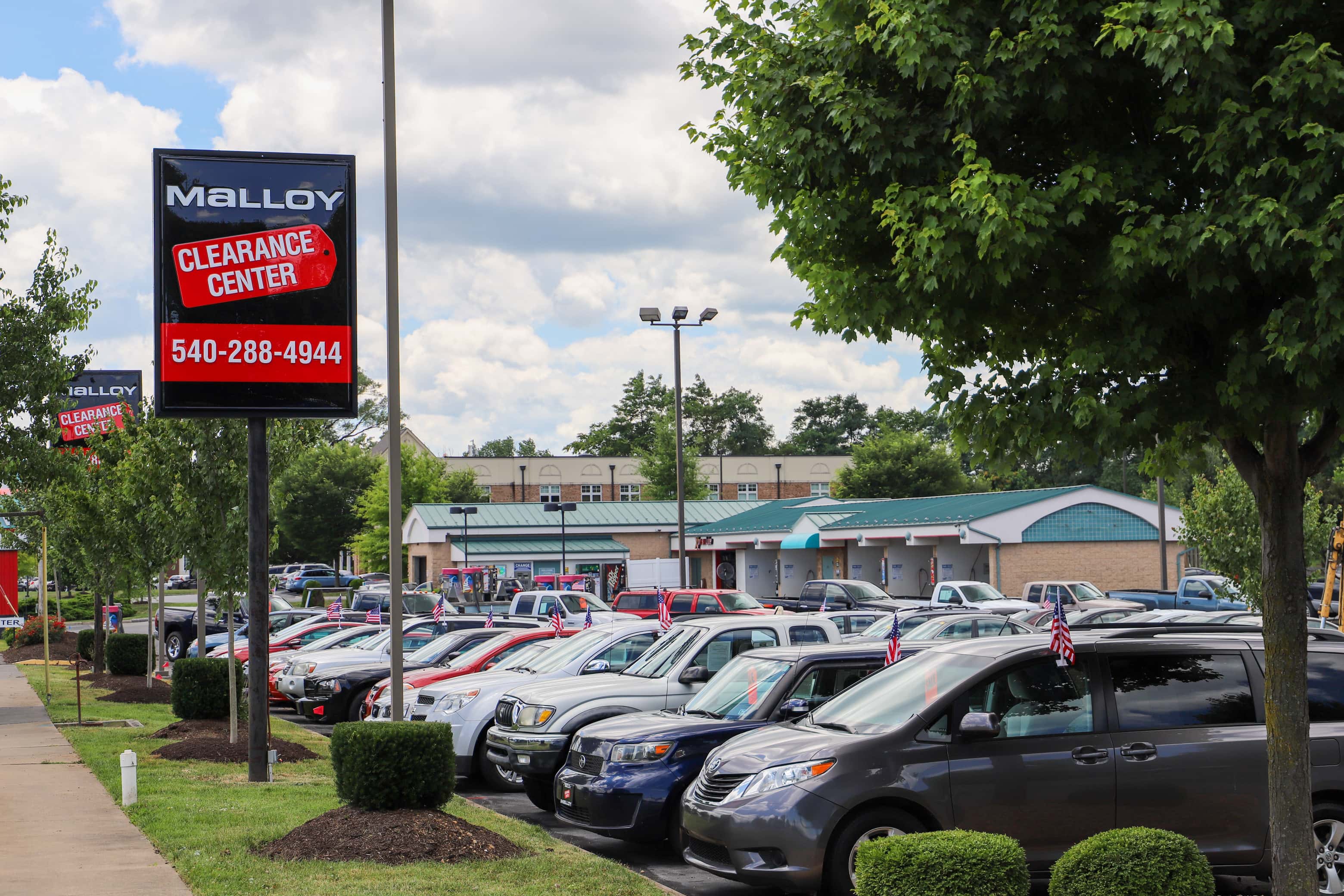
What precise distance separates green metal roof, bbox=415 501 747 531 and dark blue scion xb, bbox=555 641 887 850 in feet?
184

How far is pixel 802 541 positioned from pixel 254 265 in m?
47.5

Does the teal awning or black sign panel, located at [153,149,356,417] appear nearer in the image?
black sign panel, located at [153,149,356,417]

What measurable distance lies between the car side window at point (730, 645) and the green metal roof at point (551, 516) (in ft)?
178

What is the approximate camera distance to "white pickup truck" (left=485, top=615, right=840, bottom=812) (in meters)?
12.5

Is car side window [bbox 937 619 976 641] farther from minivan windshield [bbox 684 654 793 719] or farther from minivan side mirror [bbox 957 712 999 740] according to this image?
minivan side mirror [bbox 957 712 999 740]

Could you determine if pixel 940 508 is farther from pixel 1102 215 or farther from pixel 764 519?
pixel 1102 215

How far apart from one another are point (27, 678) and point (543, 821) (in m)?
23.1

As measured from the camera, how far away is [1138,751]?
8.51 m

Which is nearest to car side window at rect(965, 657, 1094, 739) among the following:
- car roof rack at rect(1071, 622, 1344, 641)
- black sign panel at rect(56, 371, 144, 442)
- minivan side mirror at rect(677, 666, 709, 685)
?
car roof rack at rect(1071, 622, 1344, 641)

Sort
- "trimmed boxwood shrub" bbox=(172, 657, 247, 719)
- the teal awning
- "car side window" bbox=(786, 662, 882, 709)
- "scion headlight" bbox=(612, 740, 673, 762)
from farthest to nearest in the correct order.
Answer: the teal awning → "trimmed boxwood shrub" bbox=(172, 657, 247, 719) → "car side window" bbox=(786, 662, 882, 709) → "scion headlight" bbox=(612, 740, 673, 762)

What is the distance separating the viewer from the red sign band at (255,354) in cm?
1402

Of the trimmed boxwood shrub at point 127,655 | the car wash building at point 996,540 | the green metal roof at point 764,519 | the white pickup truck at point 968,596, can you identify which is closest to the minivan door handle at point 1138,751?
the trimmed boxwood shrub at point 127,655

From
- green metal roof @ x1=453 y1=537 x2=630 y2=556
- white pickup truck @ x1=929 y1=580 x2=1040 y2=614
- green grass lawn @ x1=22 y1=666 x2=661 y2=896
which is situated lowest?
green grass lawn @ x1=22 y1=666 x2=661 y2=896

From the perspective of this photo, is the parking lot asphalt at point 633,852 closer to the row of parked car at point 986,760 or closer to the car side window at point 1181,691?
the row of parked car at point 986,760
